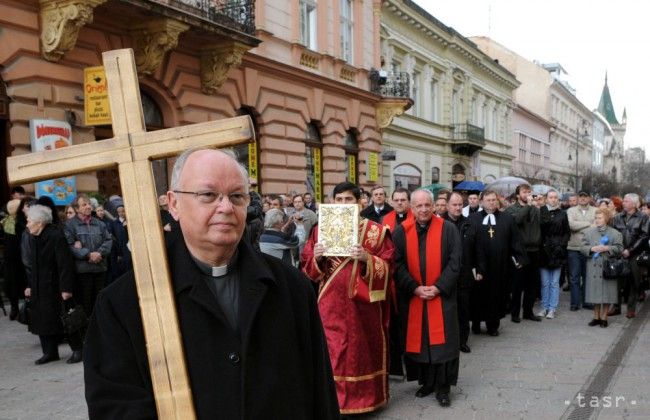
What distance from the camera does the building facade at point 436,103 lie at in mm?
25125

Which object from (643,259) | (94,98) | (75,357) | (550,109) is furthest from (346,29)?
(550,109)

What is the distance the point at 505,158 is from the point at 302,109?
28.3 meters

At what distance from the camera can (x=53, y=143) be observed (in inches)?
404

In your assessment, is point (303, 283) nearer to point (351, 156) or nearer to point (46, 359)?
point (46, 359)

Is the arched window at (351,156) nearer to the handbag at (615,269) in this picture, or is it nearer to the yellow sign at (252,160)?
the yellow sign at (252,160)

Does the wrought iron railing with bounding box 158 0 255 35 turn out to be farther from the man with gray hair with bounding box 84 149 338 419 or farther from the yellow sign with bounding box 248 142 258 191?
the man with gray hair with bounding box 84 149 338 419

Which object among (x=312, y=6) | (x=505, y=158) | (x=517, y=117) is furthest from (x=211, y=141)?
(x=517, y=117)

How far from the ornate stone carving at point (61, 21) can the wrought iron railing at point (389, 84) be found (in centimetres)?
1262

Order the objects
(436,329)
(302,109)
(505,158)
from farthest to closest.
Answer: (505,158), (302,109), (436,329)

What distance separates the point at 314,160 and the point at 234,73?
4.56 metres

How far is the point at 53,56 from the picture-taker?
1025cm

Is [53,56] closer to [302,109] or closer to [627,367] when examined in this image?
[302,109]

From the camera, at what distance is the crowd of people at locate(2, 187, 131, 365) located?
6945 millimetres

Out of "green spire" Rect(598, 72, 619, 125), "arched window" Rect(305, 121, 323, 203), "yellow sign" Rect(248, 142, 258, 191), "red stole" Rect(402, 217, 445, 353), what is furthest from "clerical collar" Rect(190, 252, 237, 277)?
"green spire" Rect(598, 72, 619, 125)
